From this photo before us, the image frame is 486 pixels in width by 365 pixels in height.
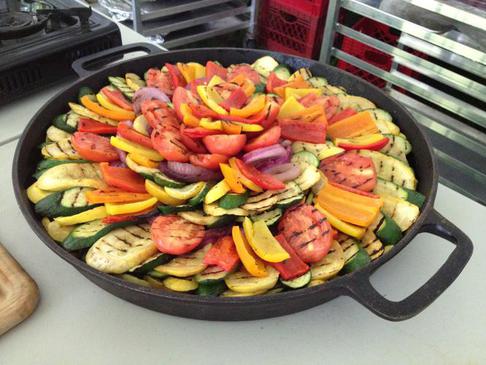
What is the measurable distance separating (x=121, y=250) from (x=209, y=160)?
0.88ft

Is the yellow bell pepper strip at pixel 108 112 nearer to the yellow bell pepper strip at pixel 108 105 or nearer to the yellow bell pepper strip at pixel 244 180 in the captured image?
the yellow bell pepper strip at pixel 108 105

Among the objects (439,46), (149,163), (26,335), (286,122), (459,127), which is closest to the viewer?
(26,335)

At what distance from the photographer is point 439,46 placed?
2.08 meters

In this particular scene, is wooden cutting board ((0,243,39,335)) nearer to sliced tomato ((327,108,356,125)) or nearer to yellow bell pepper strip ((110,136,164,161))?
yellow bell pepper strip ((110,136,164,161))

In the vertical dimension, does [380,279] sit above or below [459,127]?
above

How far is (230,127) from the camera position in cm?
107

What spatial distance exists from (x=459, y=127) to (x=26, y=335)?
2.10 metres

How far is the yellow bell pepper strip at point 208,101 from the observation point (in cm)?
112

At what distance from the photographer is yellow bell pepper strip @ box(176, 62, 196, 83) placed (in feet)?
4.76

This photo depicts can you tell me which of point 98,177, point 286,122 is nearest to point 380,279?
point 286,122

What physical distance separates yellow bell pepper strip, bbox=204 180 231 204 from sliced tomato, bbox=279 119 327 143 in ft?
0.88

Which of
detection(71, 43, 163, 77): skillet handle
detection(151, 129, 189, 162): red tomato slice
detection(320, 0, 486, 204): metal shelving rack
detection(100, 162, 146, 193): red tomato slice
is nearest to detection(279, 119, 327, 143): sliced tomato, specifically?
detection(151, 129, 189, 162): red tomato slice

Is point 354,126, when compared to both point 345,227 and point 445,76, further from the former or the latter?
point 445,76

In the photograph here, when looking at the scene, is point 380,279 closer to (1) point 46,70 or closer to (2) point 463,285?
(2) point 463,285
